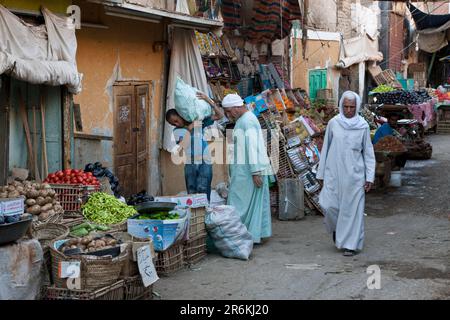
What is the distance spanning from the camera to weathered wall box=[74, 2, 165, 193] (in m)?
9.69

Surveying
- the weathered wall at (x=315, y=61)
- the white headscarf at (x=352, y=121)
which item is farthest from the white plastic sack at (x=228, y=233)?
the weathered wall at (x=315, y=61)

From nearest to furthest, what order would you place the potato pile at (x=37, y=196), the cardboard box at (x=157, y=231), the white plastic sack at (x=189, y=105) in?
the potato pile at (x=37, y=196) < the cardboard box at (x=157, y=231) < the white plastic sack at (x=189, y=105)

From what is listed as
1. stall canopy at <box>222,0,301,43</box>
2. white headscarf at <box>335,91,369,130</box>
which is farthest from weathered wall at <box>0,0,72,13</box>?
stall canopy at <box>222,0,301,43</box>

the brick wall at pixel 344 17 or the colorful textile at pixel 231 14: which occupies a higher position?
the brick wall at pixel 344 17

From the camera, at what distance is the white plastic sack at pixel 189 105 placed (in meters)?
9.43

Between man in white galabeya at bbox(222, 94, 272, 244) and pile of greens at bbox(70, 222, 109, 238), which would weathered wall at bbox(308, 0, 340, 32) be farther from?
pile of greens at bbox(70, 222, 109, 238)

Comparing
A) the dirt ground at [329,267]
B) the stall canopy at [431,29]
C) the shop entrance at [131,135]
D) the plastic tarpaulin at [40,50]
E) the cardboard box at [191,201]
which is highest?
the stall canopy at [431,29]

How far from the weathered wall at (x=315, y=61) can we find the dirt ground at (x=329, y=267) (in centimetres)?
908

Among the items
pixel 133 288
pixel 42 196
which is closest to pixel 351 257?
pixel 133 288

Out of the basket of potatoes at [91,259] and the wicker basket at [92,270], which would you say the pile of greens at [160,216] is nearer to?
the basket of potatoes at [91,259]

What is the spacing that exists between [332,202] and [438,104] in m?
16.7

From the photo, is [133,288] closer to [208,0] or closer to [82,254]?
[82,254]

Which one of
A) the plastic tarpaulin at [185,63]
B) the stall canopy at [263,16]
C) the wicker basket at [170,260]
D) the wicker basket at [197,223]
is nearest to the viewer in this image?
the wicker basket at [170,260]

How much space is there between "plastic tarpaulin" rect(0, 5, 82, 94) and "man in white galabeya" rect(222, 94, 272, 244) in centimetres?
185
